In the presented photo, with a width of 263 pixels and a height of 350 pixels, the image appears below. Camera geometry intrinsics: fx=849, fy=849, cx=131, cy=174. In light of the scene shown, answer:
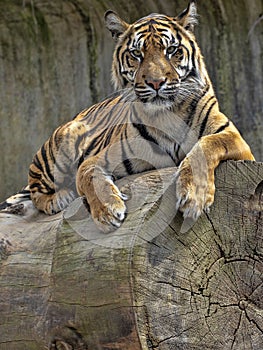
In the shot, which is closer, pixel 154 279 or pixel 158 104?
pixel 154 279

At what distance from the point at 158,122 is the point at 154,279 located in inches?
42.3

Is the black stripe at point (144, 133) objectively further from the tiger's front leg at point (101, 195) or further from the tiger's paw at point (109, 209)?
the tiger's paw at point (109, 209)

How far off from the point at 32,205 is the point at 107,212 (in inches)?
53.8

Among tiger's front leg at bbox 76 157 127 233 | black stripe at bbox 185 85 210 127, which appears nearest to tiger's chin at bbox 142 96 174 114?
black stripe at bbox 185 85 210 127

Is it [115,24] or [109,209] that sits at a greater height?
[115,24]

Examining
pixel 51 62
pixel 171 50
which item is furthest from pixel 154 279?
pixel 51 62

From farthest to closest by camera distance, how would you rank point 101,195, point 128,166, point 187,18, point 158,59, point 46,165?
1. point 46,165
2. point 187,18
3. point 128,166
4. point 158,59
5. point 101,195

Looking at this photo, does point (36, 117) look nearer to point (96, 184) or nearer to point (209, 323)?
point (96, 184)

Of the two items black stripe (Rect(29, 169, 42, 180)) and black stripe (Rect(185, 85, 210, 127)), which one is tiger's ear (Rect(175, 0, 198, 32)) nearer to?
black stripe (Rect(185, 85, 210, 127))

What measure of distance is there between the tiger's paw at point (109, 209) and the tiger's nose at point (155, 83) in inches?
21.1

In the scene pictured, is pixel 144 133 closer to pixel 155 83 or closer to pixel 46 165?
pixel 155 83

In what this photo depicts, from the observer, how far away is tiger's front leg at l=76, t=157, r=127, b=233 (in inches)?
146

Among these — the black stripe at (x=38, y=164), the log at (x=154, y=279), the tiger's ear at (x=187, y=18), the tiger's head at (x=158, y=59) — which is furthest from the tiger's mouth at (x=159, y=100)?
the black stripe at (x=38, y=164)

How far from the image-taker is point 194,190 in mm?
3668
